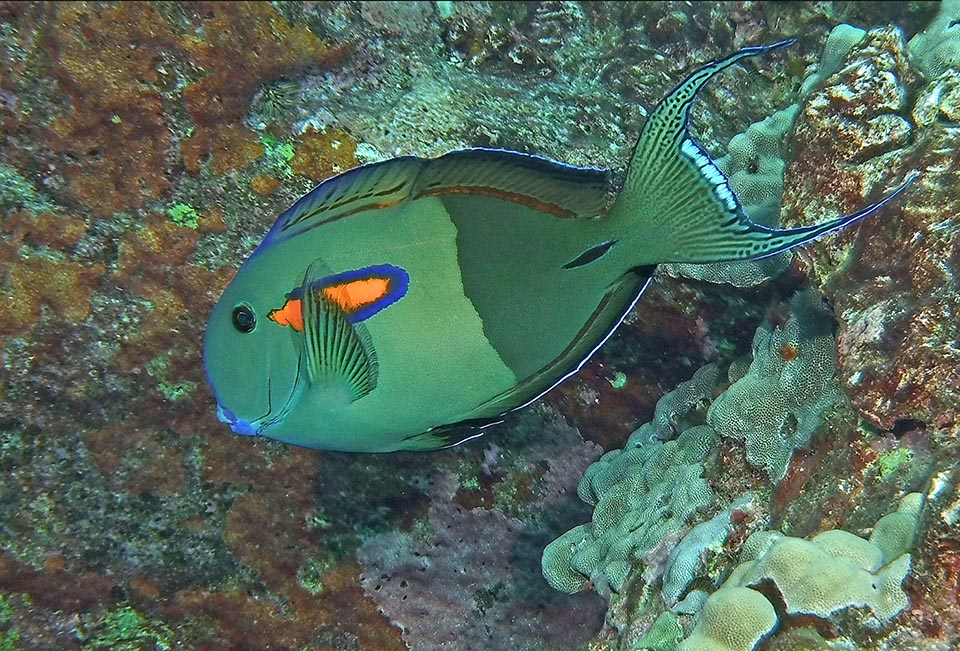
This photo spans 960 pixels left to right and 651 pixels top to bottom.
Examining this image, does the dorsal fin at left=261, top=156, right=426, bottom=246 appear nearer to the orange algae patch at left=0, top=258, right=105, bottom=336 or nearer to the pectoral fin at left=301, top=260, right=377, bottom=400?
the pectoral fin at left=301, top=260, right=377, bottom=400

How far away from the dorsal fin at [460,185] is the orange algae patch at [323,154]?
1.31 m

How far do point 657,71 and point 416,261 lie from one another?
2.68 m

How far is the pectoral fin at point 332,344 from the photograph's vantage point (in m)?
1.82

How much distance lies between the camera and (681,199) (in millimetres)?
1640

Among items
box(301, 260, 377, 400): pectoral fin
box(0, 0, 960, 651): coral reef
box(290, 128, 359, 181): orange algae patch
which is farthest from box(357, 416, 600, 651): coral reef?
box(301, 260, 377, 400): pectoral fin

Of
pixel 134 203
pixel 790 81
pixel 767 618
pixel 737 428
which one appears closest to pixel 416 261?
pixel 767 618

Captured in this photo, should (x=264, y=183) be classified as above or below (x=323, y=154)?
below

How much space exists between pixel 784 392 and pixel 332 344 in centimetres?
179

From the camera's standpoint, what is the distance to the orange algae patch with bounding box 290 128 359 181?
3076 mm

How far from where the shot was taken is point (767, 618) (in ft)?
5.90

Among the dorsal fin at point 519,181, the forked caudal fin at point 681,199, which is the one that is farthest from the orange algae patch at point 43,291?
the forked caudal fin at point 681,199

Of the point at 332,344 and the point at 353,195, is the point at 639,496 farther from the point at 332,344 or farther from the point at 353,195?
the point at 353,195

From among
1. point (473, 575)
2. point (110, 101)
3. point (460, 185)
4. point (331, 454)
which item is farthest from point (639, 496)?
point (110, 101)

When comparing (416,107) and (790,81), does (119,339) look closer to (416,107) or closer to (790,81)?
(416,107)
